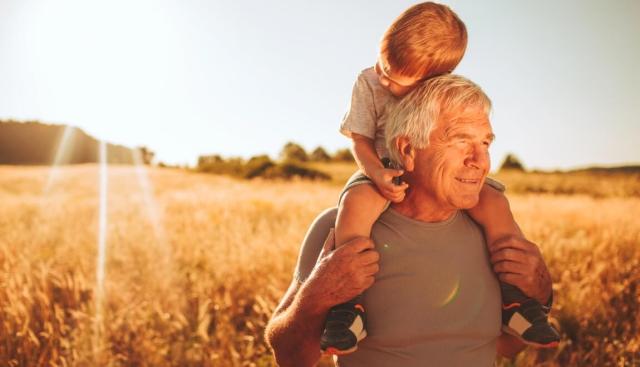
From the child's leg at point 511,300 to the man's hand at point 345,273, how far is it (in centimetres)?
55

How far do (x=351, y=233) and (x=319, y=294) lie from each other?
262 millimetres

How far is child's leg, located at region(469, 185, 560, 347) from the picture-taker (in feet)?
5.56

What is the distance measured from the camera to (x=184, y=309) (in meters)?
4.27

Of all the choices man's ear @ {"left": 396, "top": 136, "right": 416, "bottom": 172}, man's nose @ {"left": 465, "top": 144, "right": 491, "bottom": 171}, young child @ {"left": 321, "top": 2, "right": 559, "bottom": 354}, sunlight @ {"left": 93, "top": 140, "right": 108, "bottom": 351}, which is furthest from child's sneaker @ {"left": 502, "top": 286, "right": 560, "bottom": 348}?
sunlight @ {"left": 93, "top": 140, "right": 108, "bottom": 351}

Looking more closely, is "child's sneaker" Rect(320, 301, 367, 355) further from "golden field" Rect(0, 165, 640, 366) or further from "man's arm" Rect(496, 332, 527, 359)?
"golden field" Rect(0, 165, 640, 366)

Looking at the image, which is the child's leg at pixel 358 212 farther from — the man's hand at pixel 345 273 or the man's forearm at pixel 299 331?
the man's forearm at pixel 299 331

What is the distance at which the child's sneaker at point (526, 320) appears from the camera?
5.49ft

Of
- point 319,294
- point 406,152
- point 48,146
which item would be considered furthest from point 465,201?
point 48,146

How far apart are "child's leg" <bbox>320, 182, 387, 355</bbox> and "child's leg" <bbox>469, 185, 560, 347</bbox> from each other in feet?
1.51

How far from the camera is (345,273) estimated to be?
5.34ft

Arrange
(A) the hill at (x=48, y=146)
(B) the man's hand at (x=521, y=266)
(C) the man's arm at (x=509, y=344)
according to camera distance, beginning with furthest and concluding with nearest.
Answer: (A) the hill at (x=48, y=146) < (C) the man's arm at (x=509, y=344) < (B) the man's hand at (x=521, y=266)

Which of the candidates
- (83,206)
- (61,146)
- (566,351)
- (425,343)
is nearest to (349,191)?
(425,343)

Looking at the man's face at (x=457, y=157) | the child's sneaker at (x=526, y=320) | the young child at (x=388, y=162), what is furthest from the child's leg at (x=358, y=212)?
the child's sneaker at (x=526, y=320)

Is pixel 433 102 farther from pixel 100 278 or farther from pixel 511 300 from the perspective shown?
pixel 100 278
